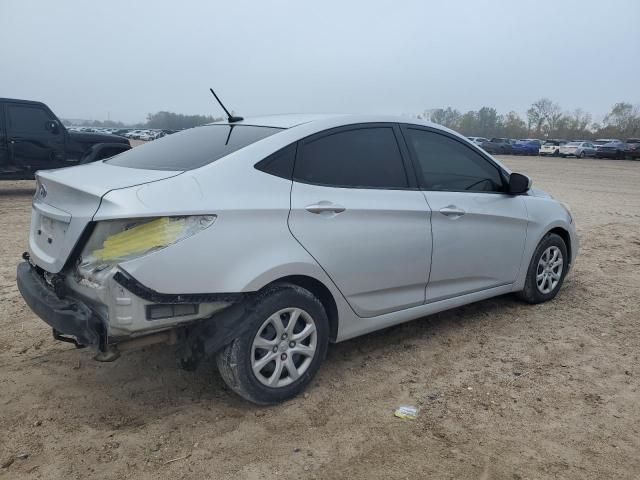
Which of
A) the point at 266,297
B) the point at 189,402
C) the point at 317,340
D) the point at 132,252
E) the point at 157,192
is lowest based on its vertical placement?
the point at 189,402

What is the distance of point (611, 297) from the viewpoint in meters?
5.27

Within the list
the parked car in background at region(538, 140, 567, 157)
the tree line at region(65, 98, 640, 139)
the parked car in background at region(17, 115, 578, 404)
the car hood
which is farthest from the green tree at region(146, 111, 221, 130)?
the parked car in background at region(17, 115, 578, 404)

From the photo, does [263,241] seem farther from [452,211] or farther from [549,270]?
[549,270]

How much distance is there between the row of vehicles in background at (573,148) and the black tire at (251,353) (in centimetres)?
3390

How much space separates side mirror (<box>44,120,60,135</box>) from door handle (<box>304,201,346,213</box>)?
A: 10200 millimetres

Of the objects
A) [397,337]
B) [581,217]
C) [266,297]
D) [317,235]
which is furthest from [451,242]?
[581,217]

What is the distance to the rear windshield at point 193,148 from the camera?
10.6 ft

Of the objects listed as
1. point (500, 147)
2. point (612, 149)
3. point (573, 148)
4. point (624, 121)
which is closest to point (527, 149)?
point (500, 147)

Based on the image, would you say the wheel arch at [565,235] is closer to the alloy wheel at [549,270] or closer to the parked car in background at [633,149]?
the alloy wheel at [549,270]

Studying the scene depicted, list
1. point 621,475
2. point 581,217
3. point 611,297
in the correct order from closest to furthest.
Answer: point 621,475 → point 611,297 → point 581,217

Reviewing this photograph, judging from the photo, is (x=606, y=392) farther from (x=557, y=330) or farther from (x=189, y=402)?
(x=189, y=402)

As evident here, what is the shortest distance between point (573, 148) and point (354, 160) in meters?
43.9

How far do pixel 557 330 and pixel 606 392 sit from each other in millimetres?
1051

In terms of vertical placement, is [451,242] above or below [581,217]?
above
